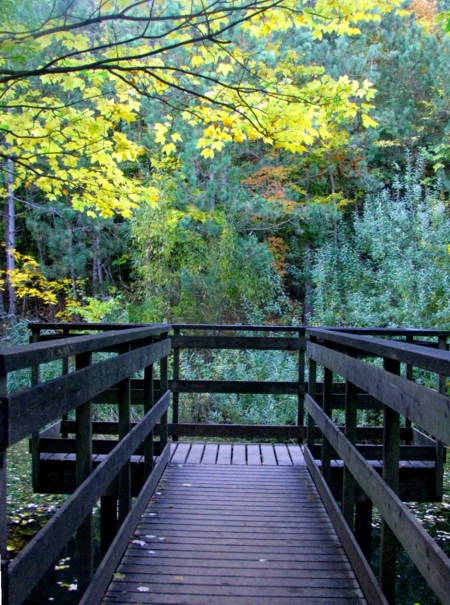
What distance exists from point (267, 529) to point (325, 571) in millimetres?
698

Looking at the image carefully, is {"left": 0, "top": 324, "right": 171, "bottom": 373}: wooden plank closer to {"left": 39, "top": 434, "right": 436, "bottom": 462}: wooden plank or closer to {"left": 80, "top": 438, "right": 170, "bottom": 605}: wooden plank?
{"left": 80, "top": 438, "right": 170, "bottom": 605}: wooden plank

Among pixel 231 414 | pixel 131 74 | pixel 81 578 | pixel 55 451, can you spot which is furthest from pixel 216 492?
pixel 231 414

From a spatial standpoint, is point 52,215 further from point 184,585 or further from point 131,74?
point 184,585

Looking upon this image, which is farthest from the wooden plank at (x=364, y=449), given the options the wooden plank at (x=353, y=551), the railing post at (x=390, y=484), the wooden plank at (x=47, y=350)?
the railing post at (x=390, y=484)

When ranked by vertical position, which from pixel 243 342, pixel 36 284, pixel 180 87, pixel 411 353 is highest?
pixel 180 87

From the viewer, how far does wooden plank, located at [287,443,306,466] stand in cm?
539

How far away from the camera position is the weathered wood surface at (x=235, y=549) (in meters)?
2.86

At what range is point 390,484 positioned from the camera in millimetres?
2416

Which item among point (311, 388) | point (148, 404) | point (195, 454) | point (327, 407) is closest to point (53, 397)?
point (148, 404)

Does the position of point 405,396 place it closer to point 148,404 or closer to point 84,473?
point 84,473

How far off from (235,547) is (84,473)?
1.40 m

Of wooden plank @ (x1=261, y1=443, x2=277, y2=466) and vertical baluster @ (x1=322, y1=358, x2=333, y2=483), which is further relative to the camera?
wooden plank @ (x1=261, y1=443, x2=277, y2=466)

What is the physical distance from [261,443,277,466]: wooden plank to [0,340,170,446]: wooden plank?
2550mm

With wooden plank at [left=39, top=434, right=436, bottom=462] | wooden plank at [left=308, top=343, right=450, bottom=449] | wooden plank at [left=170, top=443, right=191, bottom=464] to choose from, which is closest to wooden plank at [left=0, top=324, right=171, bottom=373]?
wooden plank at [left=308, top=343, right=450, bottom=449]
